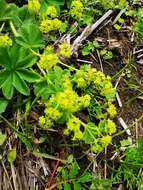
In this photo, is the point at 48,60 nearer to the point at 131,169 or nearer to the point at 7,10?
the point at 7,10

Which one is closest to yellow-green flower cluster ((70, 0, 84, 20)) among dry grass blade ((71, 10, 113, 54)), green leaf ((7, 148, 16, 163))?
dry grass blade ((71, 10, 113, 54))

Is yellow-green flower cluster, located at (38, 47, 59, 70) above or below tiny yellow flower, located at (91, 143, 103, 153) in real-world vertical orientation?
above

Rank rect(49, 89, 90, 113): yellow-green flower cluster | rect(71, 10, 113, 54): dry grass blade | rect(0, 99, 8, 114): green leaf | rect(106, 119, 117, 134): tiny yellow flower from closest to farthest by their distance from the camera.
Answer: rect(49, 89, 90, 113): yellow-green flower cluster, rect(106, 119, 117, 134): tiny yellow flower, rect(0, 99, 8, 114): green leaf, rect(71, 10, 113, 54): dry grass blade

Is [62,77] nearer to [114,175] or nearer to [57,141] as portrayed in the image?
[57,141]

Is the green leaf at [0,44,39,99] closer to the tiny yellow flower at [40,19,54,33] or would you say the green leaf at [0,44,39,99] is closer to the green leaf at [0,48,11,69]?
the green leaf at [0,48,11,69]

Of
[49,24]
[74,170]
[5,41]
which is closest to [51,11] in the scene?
[49,24]

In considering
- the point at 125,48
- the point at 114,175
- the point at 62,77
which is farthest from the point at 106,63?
the point at 114,175
